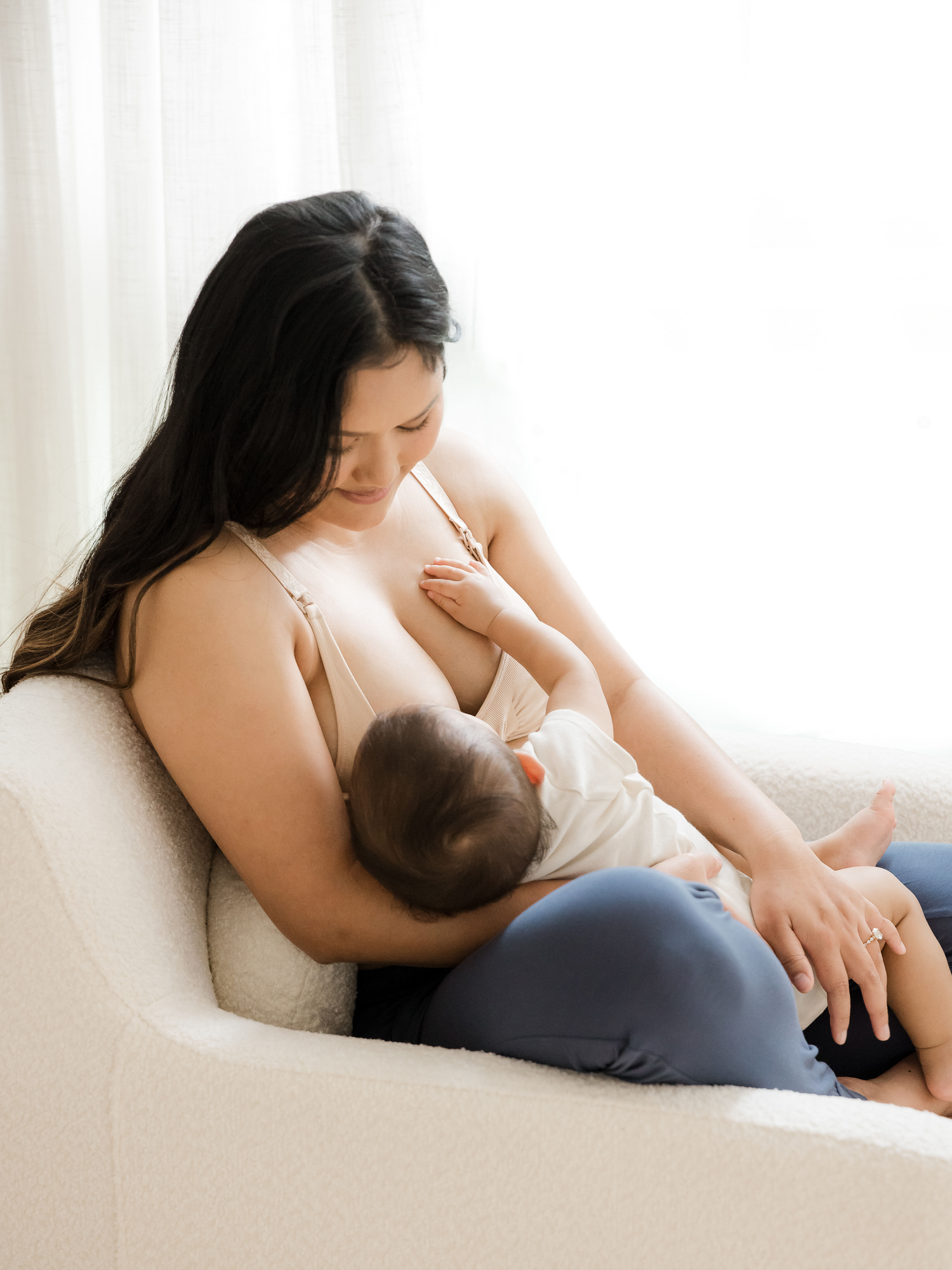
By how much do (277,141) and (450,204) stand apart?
328 millimetres

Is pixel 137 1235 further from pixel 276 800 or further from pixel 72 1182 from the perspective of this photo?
pixel 276 800

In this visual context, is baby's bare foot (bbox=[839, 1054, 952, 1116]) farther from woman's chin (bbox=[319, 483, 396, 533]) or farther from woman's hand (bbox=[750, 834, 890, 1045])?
woman's chin (bbox=[319, 483, 396, 533])

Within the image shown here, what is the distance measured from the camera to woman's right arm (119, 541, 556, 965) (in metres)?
0.93

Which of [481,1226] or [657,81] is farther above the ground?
[657,81]

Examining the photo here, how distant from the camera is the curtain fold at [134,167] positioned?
5.73 feet

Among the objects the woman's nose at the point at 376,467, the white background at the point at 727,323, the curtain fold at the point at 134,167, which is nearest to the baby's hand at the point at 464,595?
the woman's nose at the point at 376,467

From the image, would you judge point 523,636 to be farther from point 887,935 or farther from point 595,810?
point 887,935

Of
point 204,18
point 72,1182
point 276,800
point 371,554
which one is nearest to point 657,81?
point 204,18

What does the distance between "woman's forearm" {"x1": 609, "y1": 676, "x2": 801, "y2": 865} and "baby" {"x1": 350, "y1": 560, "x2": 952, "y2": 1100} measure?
0.13 feet

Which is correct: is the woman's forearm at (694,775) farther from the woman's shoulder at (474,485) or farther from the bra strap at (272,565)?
the bra strap at (272,565)

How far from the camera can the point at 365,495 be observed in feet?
3.41

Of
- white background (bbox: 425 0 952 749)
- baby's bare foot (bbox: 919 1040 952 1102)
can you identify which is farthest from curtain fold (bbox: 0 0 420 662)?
baby's bare foot (bbox: 919 1040 952 1102)

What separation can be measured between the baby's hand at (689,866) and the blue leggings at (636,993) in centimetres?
9

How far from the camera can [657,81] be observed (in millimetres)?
1694
